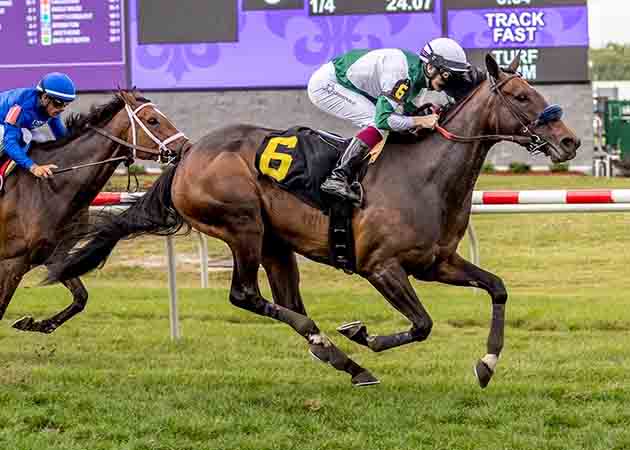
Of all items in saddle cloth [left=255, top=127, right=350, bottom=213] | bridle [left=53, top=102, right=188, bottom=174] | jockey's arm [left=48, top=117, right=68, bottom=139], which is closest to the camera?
saddle cloth [left=255, top=127, right=350, bottom=213]

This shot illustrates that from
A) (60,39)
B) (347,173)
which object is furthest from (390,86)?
(60,39)

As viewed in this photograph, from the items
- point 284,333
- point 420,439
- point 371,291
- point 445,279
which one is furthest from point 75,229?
point 371,291

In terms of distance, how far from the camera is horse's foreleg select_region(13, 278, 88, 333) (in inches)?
246

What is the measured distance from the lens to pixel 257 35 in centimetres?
1739

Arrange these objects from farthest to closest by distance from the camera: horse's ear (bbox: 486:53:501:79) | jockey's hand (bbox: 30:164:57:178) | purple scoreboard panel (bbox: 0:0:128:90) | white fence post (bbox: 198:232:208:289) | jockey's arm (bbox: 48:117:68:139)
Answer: purple scoreboard panel (bbox: 0:0:128:90) < white fence post (bbox: 198:232:208:289) < jockey's arm (bbox: 48:117:68:139) < jockey's hand (bbox: 30:164:57:178) < horse's ear (bbox: 486:53:501:79)

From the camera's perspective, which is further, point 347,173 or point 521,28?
point 521,28

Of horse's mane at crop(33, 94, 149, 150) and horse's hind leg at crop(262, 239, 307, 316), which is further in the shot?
horse's mane at crop(33, 94, 149, 150)

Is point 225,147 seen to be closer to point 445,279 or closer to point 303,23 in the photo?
point 445,279

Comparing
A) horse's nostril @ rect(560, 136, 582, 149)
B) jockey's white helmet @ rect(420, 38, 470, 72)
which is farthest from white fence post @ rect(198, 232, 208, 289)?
horse's nostril @ rect(560, 136, 582, 149)

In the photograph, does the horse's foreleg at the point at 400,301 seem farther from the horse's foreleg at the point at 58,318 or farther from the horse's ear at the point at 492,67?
the horse's foreleg at the point at 58,318

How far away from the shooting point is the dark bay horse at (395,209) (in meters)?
4.93

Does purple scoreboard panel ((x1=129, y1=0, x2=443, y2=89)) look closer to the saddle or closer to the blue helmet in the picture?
the blue helmet

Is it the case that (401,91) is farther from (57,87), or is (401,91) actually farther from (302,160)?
(57,87)

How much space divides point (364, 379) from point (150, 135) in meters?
1.96
